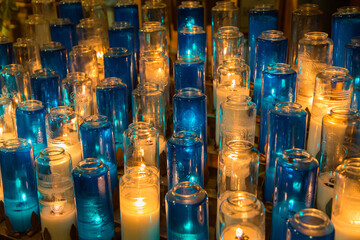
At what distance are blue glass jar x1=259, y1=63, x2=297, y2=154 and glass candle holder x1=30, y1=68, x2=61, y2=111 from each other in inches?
32.3

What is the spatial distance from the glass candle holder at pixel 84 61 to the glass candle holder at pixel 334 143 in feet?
3.48

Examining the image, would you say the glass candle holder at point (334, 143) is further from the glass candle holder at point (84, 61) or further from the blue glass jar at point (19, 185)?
the glass candle holder at point (84, 61)

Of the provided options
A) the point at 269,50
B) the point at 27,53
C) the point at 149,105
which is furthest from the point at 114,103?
the point at 27,53

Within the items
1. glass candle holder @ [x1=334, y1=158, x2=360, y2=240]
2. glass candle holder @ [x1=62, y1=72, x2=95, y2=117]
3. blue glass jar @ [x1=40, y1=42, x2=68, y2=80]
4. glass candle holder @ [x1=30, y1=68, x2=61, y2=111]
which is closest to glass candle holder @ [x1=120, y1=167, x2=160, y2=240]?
glass candle holder @ [x1=334, y1=158, x2=360, y2=240]

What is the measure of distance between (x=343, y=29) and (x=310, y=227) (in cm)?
106

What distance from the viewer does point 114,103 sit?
167 cm

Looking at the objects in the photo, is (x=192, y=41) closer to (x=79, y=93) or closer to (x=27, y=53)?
(x=79, y=93)

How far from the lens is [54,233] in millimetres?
1403

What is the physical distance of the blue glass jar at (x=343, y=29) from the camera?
1.78 metres

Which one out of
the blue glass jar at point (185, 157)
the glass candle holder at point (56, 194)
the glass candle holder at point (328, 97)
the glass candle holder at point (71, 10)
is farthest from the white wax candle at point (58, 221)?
the glass candle holder at point (71, 10)

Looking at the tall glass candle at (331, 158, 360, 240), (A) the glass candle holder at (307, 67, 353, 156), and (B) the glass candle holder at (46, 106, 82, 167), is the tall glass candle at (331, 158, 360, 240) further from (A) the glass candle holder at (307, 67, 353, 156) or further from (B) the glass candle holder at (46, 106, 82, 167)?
(B) the glass candle holder at (46, 106, 82, 167)

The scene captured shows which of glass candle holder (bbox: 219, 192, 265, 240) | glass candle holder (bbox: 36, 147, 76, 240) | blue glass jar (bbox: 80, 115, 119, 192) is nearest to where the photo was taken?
glass candle holder (bbox: 219, 192, 265, 240)

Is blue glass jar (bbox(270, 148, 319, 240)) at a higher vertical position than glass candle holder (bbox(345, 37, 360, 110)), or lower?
lower

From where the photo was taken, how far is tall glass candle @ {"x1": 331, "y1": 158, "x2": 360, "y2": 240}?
3.76ft
